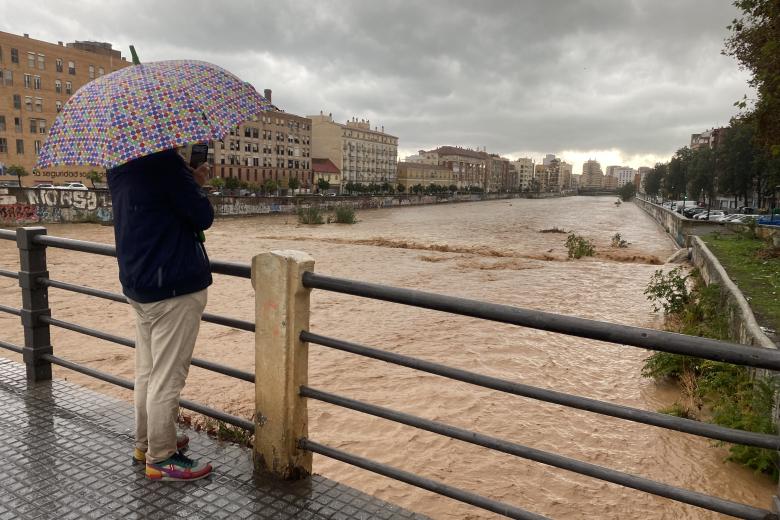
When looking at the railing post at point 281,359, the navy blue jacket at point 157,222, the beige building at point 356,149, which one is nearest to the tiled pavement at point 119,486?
the railing post at point 281,359

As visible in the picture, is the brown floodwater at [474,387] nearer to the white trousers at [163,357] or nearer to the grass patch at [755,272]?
the grass patch at [755,272]

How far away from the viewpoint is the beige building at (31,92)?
5778 cm

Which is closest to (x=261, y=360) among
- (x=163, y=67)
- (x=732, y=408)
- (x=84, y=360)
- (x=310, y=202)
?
(x=163, y=67)

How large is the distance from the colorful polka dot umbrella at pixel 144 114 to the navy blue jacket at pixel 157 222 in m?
0.18

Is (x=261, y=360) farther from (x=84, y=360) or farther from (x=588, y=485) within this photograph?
(x=84, y=360)

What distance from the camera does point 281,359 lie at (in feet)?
9.10

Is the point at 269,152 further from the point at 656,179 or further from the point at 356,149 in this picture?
the point at 656,179

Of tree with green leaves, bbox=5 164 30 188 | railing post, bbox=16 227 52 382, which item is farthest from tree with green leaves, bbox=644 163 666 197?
railing post, bbox=16 227 52 382

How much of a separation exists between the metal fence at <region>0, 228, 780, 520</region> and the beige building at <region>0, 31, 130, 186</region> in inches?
2472

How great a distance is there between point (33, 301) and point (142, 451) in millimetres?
1700

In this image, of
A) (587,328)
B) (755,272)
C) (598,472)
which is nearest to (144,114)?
(587,328)

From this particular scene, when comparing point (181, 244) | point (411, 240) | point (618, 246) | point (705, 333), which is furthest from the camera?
point (411, 240)

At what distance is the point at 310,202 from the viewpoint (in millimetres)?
59219

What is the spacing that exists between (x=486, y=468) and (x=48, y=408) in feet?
13.6
